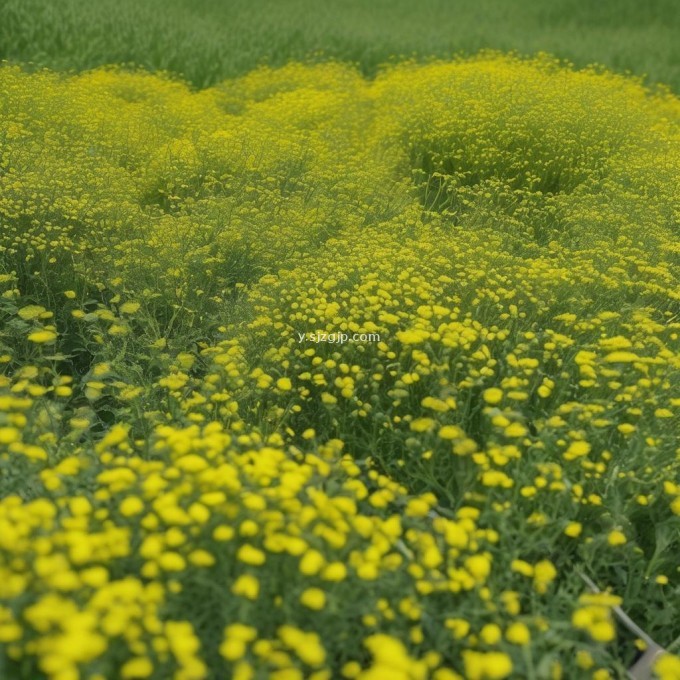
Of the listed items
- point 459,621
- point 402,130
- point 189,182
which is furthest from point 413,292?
point 402,130

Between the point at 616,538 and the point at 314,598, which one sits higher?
the point at 314,598

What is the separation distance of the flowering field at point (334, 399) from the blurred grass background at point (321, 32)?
3.39 m

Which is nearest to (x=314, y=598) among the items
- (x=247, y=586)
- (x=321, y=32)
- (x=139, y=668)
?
(x=247, y=586)

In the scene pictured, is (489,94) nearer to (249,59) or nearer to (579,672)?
(249,59)

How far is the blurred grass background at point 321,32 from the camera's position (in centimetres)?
1029

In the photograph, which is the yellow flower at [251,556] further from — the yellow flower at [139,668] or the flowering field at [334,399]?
the yellow flower at [139,668]

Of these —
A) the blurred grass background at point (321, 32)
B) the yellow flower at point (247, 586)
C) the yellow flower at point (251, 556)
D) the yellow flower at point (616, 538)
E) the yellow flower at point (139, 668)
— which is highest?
the blurred grass background at point (321, 32)

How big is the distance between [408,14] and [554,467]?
16117mm

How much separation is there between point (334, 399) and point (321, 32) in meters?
11.2

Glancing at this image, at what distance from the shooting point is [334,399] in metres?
2.94

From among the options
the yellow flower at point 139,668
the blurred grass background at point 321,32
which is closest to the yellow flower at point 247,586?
the yellow flower at point 139,668

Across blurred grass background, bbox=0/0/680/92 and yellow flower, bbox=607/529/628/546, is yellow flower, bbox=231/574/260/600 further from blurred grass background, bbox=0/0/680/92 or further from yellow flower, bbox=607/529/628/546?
blurred grass background, bbox=0/0/680/92

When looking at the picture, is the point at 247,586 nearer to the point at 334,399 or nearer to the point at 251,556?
the point at 251,556

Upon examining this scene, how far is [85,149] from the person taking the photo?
5996mm
